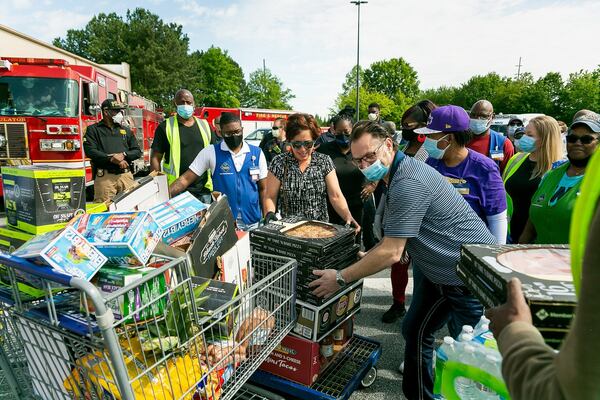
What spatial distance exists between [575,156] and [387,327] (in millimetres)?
2183

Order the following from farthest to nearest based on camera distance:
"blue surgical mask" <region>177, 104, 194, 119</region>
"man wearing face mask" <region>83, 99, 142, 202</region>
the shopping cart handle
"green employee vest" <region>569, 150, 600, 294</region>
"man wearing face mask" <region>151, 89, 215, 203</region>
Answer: "man wearing face mask" <region>83, 99, 142, 202</region> < "blue surgical mask" <region>177, 104, 194, 119</region> < "man wearing face mask" <region>151, 89, 215, 203</region> < the shopping cart handle < "green employee vest" <region>569, 150, 600, 294</region>

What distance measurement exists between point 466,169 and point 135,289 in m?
2.38

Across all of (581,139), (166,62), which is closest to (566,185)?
(581,139)

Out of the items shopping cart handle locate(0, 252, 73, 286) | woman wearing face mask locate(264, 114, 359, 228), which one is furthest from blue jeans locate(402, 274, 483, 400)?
shopping cart handle locate(0, 252, 73, 286)

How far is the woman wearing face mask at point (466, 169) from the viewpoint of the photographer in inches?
110

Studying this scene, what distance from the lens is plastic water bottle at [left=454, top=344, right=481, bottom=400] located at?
158cm

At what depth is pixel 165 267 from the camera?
1.38m

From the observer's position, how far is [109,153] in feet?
18.9

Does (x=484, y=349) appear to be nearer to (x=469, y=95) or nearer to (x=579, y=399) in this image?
(x=579, y=399)

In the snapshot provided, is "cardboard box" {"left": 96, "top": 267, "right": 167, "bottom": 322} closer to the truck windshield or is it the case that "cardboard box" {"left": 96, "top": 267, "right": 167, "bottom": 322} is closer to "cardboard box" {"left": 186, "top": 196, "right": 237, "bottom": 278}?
"cardboard box" {"left": 186, "top": 196, "right": 237, "bottom": 278}

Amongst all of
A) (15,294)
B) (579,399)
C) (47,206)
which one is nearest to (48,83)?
(47,206)

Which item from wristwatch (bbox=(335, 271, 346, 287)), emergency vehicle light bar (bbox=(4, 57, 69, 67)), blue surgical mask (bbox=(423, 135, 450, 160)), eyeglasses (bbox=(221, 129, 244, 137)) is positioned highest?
emergency vehicle light bar (bbox=(4, 57, 69, 67))

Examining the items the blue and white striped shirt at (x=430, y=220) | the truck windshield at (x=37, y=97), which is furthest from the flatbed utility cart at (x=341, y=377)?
the truck windshield at (x=37, y=97)

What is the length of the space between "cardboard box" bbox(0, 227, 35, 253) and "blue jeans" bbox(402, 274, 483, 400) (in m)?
2.19
